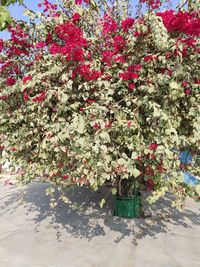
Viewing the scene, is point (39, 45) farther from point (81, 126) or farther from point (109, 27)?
point (81, 126)

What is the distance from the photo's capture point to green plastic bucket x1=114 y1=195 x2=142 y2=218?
7.27m

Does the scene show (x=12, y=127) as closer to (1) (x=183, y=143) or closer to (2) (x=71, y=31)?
(2) (x=71, y=31)

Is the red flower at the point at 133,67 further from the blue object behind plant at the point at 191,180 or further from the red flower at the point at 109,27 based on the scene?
the blue object behind plant at the point at 191,180

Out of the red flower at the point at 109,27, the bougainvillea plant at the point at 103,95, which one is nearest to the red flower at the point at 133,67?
the bougainvillea plant at the point at 103,95

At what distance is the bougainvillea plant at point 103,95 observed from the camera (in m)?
4.45

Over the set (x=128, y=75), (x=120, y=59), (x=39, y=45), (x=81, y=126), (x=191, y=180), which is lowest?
(x=191, y=180)

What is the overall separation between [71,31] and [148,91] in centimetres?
141

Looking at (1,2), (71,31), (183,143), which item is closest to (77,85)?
(71,31)

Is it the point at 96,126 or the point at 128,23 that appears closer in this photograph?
the point at 96,126

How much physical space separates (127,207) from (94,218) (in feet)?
2.59

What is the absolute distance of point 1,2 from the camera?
2635 millimetres

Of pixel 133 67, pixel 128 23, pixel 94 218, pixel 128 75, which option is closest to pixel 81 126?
pixel 128 75

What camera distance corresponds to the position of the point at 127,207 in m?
7.27

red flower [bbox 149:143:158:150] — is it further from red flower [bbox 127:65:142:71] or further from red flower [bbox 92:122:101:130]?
red flower [bbox 127:65:142:71]
